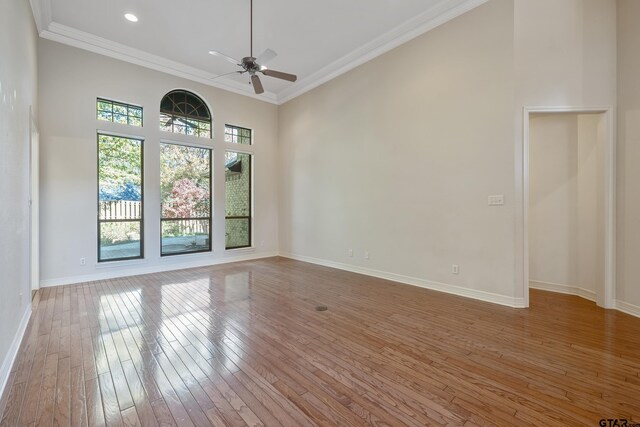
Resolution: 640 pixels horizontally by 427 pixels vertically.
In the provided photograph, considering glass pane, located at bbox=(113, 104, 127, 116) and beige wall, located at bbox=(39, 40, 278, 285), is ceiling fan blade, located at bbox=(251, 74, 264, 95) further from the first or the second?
glass pane, located at bbox=(113, 104, 127, 116)

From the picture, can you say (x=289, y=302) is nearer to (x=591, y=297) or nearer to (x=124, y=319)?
(x=124, y=319)

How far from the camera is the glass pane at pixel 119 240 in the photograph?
500cm

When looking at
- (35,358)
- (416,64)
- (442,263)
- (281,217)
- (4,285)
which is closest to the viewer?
(4,285)

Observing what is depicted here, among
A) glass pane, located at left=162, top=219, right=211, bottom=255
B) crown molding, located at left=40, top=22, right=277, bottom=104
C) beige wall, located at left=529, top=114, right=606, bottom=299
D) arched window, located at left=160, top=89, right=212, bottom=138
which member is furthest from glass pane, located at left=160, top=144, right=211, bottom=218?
beige wall, located at left=529, top=114, right=606, bottom=299

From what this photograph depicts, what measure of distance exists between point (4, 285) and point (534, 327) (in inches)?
188

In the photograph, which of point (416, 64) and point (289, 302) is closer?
point (289, 302)

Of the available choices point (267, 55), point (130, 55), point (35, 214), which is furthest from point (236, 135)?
point (35, 214)

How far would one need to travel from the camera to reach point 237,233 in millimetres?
6738

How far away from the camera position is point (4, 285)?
2182 mm

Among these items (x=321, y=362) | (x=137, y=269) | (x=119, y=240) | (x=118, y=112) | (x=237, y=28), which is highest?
(x=237, y=28)

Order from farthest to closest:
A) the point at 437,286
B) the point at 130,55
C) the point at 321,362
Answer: the point at 130,55 < the point at 437,286 < the point at 321,362

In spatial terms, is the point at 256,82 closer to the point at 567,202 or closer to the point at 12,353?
the point at 12,353

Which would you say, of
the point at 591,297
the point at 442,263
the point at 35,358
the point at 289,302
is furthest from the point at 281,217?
the point at 591,297

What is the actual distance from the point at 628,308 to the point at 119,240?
7523mm
